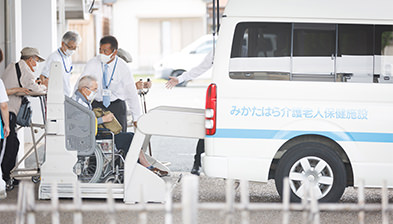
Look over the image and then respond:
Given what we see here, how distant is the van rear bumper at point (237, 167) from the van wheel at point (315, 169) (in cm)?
19

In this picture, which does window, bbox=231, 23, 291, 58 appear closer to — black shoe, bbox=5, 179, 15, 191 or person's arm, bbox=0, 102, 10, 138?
person's arm, bbox=0, 102, 10, 138

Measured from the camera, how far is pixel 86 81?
821cm

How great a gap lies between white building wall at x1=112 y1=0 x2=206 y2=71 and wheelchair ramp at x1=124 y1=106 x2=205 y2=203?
27.5m

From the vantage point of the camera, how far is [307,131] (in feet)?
24.3

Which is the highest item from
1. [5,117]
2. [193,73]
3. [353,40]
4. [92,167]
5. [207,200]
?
[353,40]

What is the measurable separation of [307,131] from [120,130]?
2.22 meters

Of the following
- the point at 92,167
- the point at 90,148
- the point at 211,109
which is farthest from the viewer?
the point at 92,167

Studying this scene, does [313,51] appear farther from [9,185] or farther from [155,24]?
[155,24]

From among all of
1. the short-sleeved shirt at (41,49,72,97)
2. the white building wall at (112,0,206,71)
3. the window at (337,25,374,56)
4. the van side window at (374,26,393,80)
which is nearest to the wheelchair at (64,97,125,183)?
the short-sleeved shirt at (41,49,72,97)

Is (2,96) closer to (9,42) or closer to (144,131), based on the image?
(144,131)

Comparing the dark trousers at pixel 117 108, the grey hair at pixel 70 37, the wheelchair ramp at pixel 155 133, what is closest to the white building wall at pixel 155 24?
the grey hair at pixel 70 37

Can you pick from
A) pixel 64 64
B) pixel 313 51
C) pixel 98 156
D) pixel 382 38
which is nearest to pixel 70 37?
pixel 64 64

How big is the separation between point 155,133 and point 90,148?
0.80 m

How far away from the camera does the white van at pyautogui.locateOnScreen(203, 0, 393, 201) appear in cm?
738
